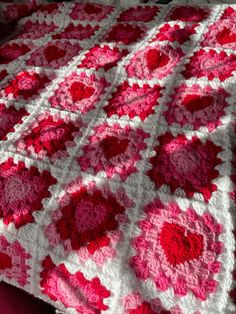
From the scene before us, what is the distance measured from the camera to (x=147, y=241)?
A: 3.25ft

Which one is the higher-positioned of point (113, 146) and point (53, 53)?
point (53, 53)

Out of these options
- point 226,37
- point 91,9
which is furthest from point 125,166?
point 91,9

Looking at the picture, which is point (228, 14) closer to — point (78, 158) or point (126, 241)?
point (78, 158)

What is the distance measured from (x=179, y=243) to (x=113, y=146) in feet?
1.22

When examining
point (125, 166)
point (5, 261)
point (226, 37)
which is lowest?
point (5, 261)

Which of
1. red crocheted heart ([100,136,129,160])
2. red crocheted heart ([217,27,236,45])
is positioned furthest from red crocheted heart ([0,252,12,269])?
red crocheted heart ([217,27,236,45])

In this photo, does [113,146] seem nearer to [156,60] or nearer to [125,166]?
[125,166]

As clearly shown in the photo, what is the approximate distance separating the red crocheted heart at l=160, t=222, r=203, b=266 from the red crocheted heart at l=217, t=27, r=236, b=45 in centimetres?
76

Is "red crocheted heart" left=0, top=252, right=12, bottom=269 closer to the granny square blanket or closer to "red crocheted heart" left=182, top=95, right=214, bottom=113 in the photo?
the granny square blanket

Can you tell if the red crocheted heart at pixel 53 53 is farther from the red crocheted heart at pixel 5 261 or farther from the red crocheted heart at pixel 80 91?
the red crocheted heart at pixel 5 261

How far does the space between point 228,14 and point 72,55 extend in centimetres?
63

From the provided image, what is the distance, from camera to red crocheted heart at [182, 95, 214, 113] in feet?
4.01

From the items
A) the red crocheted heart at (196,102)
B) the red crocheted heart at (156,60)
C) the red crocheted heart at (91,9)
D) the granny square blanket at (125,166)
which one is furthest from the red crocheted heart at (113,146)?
the red crocheted heart at (91,9)

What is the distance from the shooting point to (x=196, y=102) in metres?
1.24
